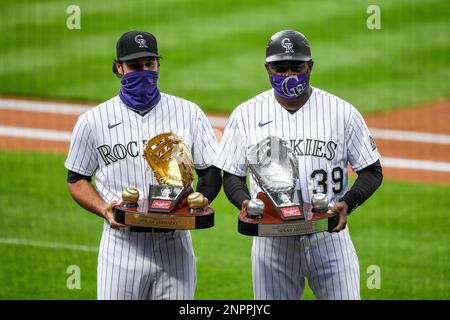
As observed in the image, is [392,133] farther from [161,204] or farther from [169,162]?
[161,204]

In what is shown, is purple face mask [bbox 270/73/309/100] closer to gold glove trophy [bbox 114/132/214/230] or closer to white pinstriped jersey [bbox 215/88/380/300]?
white pinstriped jersey [bbox 215/88/380/300]

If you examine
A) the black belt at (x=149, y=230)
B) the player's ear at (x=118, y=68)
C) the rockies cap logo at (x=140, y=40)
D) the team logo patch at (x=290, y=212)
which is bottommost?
the black belt at (x=149, y=230)

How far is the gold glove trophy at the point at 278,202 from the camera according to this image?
219 inches

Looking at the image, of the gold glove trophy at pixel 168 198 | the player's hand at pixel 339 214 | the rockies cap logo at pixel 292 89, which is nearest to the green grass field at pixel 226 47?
the rockies cap logo at pixel 292 89

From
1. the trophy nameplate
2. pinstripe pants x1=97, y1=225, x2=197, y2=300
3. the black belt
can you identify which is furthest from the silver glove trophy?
pinstripe pants x1=97, y1=225, x2=197, y2=300

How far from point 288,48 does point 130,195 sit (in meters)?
1.24

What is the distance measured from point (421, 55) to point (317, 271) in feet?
40.8

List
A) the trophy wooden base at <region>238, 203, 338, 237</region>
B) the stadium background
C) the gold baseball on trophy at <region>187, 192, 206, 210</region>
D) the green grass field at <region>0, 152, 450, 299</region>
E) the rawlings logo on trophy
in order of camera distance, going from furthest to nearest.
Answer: the stadium background → the green grass field at <region>0, 152, 450, 299</region> → the rawlings logo on trophy → the gold baseball on trophy at <region>187, 192, 206, 210</region> → the trophy wooden base at <region>238, 203, 338, 237</region>

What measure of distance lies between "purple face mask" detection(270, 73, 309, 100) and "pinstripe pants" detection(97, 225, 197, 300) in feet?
3.51

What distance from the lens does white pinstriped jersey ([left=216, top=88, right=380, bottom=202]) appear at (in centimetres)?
607

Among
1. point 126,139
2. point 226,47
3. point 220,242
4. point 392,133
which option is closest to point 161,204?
point 126,139

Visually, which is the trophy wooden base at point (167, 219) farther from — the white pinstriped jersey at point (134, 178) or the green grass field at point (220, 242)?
the green grass field at point (220, 242)

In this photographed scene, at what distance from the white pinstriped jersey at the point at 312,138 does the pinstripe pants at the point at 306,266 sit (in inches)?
11.2
